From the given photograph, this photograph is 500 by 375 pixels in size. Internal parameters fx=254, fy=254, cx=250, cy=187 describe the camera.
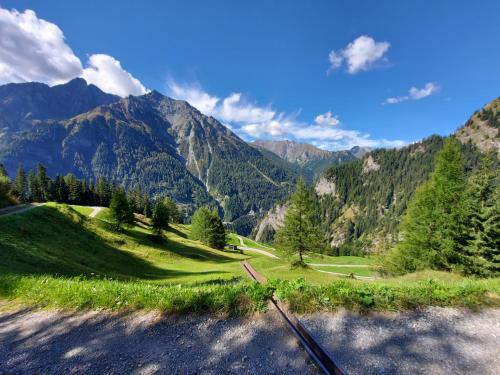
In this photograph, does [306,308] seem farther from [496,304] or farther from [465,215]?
[465,215]

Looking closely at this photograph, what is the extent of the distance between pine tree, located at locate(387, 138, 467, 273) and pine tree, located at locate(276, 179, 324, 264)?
11.1m

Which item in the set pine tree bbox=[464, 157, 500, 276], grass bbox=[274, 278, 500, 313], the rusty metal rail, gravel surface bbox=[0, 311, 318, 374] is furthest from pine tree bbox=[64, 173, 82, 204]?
pine tree bbox=[464, 157, 500, 276]

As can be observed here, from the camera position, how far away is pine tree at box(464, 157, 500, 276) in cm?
2584

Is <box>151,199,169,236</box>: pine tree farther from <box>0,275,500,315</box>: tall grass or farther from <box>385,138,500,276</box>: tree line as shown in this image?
<box>0,275,500,315</box>: tall grass

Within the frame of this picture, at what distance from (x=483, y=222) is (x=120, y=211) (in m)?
57.2

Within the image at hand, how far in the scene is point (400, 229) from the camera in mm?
35500

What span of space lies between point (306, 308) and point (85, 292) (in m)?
7.42

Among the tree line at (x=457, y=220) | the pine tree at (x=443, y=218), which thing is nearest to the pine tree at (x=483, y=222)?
the tree line at (x=457, y=220)

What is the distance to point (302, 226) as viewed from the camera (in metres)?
34.2

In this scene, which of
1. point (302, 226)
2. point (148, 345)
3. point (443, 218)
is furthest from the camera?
point (302, 226)

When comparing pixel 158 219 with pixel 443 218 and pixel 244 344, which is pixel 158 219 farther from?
pixel 244 344

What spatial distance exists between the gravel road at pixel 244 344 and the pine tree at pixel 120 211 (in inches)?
1885

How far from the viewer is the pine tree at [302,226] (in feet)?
112

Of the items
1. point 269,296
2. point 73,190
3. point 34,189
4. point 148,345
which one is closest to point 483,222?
point 269,296
